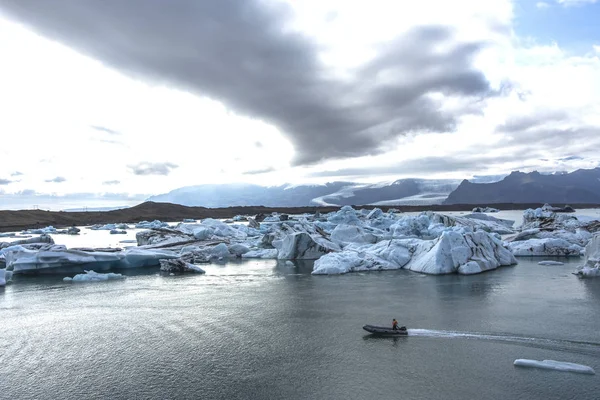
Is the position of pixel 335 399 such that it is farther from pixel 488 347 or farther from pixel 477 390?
pixel 488 347

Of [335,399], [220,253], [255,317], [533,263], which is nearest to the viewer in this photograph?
[335,399]

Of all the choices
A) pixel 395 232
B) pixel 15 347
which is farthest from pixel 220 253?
pixel 15 347

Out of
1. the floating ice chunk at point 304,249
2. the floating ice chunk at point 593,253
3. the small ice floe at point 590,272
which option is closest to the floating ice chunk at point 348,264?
the floating ice chunk at point 304,249

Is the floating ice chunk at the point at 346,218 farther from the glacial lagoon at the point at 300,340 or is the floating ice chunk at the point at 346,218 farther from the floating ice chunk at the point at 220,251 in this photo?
the glacial lagoon at the point at 300,340

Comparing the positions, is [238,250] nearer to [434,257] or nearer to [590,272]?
[434,257]

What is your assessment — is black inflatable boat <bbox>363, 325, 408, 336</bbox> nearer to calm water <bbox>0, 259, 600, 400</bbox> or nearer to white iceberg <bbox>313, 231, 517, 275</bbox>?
calm water <bbox>0, 259, 600, 400</bbox>

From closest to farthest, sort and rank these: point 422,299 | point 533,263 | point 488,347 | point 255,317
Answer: point 488,347
point 255,317
point 422,299
point 533,263

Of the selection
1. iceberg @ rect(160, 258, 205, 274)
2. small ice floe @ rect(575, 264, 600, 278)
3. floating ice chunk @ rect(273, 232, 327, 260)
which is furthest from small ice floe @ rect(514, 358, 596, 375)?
floating ice chunk @ rect(273, 232, 327, 260)
